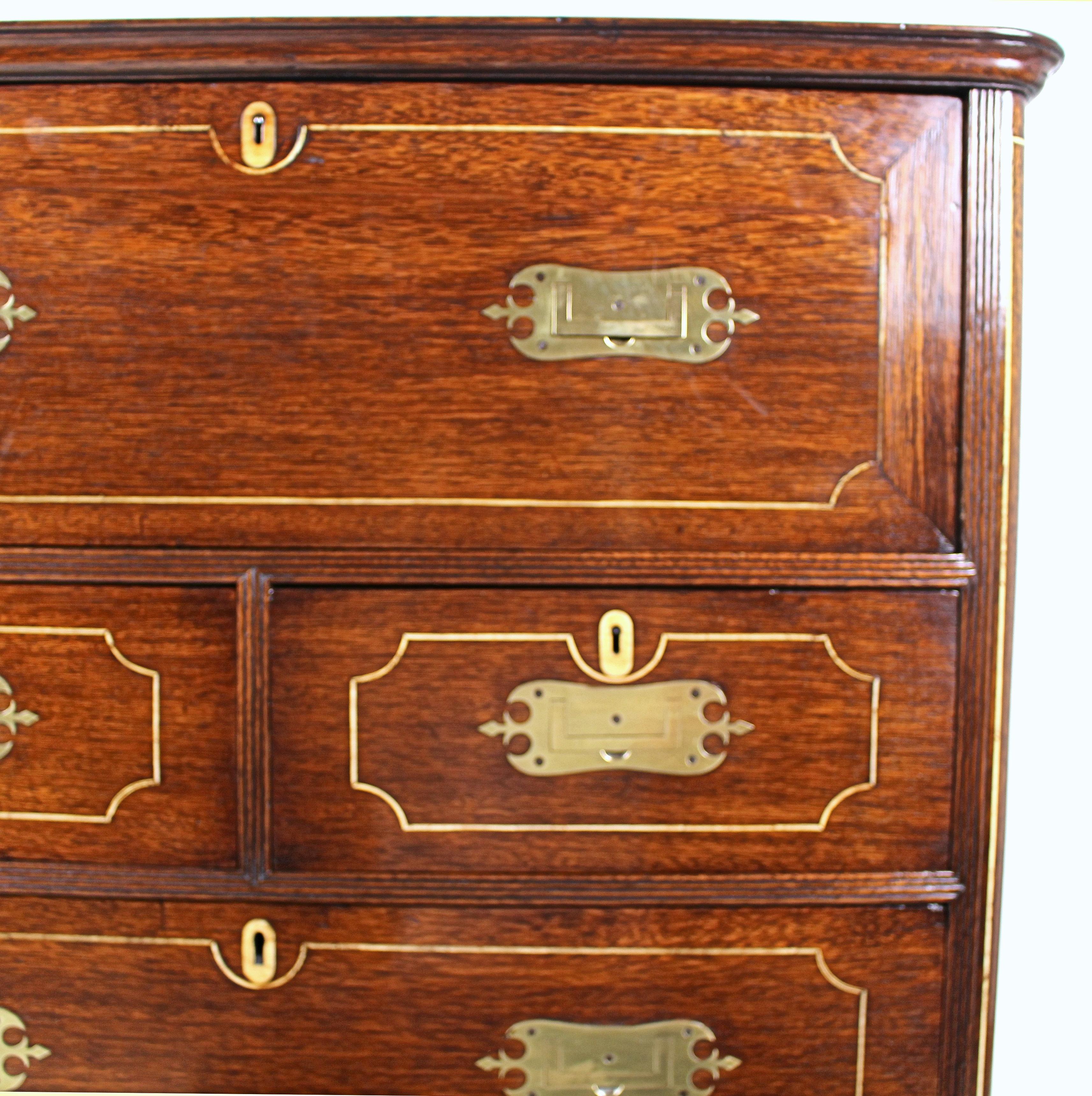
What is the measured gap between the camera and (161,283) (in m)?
0.86

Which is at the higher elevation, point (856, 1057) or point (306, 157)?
point (306, 157)

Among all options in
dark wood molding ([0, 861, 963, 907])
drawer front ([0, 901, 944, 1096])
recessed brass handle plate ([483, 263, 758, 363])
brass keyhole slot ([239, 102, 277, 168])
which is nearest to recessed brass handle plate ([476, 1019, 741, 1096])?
drawer front ([0, 901, 944, 1096])

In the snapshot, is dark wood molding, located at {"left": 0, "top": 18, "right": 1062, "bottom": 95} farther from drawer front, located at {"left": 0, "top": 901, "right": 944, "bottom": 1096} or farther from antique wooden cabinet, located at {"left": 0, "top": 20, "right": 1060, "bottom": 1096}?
drawer front, located at {"left": 0, "top": 901, "right": 944, "bottom": 1096}

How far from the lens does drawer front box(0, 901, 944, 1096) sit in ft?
2.91

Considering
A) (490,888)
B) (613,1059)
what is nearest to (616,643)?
(490,888)

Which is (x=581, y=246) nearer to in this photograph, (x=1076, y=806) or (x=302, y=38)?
(x=302, y=38)

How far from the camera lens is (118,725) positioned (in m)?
0.88

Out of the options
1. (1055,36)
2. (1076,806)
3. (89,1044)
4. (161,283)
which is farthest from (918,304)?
(89,1044)

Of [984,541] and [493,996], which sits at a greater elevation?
[984,541]

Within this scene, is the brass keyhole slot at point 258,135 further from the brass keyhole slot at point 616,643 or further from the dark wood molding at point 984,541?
the dark wood molding at point 984,541

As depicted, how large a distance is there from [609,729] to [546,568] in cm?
15

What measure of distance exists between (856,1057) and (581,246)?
74cm

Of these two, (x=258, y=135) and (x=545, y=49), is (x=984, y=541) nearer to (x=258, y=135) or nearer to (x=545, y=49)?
(x=545, y=49)

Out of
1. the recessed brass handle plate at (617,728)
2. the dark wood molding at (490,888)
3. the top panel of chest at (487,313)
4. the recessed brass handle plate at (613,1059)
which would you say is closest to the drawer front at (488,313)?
the top panel of chest at (487,313)
